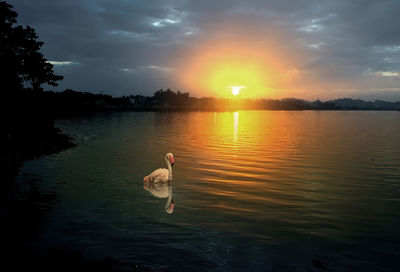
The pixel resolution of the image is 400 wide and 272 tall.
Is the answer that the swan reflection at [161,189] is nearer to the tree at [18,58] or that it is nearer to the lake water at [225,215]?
the lake water at [225,215]

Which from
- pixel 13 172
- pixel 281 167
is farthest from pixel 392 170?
pixel 13 172

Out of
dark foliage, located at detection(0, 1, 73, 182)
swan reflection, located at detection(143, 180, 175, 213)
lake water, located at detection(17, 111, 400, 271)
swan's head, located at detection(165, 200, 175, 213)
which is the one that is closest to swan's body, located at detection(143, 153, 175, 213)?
swan reflection, located at detection(143, 180, 175, 213)

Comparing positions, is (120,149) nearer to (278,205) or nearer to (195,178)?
(195,178)

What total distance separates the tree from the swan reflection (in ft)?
69.8

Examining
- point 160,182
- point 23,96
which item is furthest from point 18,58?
A: point 160,182

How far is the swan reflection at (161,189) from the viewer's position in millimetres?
16717

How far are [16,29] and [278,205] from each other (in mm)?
31768

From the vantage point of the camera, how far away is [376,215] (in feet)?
51.1

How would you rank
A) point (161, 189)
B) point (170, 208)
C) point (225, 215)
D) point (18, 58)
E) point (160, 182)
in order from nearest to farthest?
point (225, 215)
point (170, 208)
point (161, 189)
point (160, 182)
point (18, 58)

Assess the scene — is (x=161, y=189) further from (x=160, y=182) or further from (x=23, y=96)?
(x=23, y=96)

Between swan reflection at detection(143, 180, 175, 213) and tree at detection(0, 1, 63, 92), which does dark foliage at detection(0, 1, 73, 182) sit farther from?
swan reflection at detection(143, 180, 175, 213)

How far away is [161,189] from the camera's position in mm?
19078

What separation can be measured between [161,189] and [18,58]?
24.9 metres

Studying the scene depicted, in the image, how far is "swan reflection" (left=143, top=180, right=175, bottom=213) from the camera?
1672 cm
